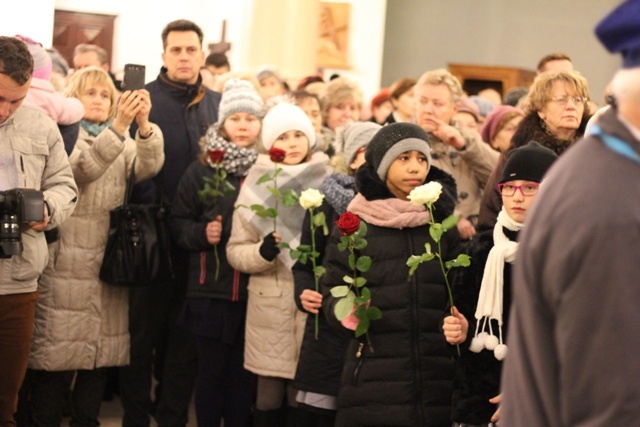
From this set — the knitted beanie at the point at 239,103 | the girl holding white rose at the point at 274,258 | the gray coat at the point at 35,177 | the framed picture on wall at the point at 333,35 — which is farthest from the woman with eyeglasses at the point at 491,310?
the framed picture on wall at the point at 333,35

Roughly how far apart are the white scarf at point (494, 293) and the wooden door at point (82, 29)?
12152 mm

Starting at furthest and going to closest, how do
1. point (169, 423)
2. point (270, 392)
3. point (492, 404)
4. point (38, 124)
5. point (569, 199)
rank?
point (169, 423)
point (270, 392)
point (38, 124)
point (492, 404)
point (569, 199)

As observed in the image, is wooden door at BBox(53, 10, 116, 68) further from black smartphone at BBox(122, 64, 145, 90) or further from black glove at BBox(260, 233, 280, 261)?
black glove at BBox(260, 233, 280, 261)

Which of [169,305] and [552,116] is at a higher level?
[552,116]

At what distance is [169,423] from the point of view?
588 cm

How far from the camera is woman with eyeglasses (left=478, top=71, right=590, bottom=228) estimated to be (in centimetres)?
488

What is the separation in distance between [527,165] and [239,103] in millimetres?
2138

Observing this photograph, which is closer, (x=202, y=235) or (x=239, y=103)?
(x=202, y=235)

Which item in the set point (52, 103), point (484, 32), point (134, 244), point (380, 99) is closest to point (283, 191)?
point (134, 244)

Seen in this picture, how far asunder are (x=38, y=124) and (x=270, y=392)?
1.60m

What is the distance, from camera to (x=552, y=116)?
494 centimetres

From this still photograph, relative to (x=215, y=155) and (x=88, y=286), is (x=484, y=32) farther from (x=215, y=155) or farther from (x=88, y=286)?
(x=88, y=286)

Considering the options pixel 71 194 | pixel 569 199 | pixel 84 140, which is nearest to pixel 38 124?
pixel 71 194

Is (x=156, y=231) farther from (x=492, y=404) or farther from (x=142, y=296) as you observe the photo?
(x=492, y=404)
